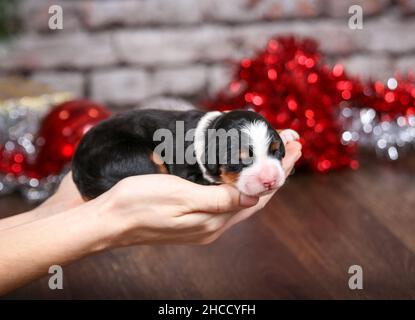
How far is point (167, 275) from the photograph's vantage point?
5.63 feet

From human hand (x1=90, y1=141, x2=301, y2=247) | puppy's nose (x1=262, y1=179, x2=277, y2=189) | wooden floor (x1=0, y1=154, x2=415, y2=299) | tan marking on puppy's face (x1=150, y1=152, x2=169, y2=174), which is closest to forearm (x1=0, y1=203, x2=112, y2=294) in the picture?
human hand (x1=90, y1=141, x2=301, y2=247)

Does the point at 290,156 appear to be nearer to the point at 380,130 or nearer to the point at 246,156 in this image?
the point at 246,156

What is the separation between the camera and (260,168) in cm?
108

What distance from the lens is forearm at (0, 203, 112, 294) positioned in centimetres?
114

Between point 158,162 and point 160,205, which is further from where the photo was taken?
point 158,162

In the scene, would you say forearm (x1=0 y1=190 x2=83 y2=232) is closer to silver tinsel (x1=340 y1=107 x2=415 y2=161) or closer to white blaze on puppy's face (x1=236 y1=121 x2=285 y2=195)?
white blaze on puppy's face (x1=236 y1=121 x2=285 y2=195)

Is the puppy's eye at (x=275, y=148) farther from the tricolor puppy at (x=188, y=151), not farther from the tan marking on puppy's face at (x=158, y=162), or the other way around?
the tan marking on puppy's face at (x=158, y=162)

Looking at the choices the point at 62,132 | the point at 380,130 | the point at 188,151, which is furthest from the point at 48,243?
the point at 380,130

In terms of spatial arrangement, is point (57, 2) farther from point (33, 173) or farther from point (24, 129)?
point (33, 173)

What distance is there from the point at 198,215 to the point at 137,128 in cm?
21

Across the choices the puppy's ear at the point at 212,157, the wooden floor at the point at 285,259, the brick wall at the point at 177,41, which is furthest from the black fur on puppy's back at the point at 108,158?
the brick wall at the point at 177,41

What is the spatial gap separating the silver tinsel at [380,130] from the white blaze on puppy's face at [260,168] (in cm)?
137

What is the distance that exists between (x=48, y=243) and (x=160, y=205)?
202 mm
